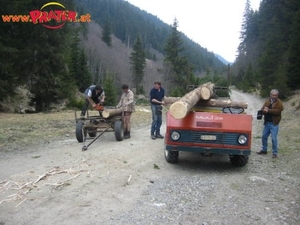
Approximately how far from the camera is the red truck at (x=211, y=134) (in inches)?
278

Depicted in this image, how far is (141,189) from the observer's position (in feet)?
19.7

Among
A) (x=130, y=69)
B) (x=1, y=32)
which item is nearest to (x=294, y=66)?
(x=1, y=32)

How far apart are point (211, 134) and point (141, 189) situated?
7.09ft

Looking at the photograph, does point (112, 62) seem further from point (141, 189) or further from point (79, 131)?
point (141, 189)

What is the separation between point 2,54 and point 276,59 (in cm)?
3228

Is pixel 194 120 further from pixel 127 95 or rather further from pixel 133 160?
pixel 127 95

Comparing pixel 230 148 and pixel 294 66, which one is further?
pixel 294 66

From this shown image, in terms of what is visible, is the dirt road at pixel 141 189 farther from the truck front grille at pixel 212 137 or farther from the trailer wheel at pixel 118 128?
the trailer wheel at pixel 118 128

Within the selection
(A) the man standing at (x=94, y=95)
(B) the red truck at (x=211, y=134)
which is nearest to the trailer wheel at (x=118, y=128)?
(A) the man standing at (x=94, y=95)

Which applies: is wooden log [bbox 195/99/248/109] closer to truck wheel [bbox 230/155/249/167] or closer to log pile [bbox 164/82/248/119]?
log pile [bbox 164/82/248/119]

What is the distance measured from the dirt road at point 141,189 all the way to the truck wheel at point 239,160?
13 centimetres

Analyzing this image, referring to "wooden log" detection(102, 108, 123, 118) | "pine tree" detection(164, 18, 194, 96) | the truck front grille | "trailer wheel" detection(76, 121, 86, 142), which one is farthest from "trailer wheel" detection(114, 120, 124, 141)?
"pine tree" detection(164, 18, 194, 96)

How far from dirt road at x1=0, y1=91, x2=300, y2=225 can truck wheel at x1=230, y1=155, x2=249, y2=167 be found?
13 cm

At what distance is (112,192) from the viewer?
5.77 m
